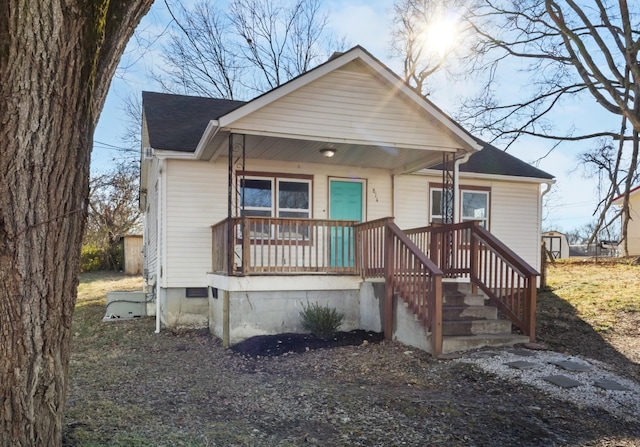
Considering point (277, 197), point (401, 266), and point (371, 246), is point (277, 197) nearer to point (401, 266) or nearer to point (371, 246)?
point (371, 246)

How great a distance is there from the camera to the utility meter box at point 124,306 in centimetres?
1052

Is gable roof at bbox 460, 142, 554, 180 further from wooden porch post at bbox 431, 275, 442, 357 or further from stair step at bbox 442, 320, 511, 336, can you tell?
wooden porch post at bbox 431, 275, 442, 357

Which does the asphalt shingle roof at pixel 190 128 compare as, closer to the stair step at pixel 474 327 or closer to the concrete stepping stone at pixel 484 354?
the stair step at pixel 474 327

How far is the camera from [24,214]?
2.45 metres

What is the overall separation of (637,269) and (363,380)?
11.3 m

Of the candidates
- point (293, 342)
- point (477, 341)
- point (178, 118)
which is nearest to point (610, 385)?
point (477, 341)

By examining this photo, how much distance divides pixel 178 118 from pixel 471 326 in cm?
787

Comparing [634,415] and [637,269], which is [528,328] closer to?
[634,415]

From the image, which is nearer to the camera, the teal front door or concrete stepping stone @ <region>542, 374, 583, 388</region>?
concrete stepping stone @ <region>542, 374, 583, 388</region>

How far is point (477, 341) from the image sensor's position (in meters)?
6.37

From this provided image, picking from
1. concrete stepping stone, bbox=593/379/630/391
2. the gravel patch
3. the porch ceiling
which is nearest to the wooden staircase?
the gravel patch

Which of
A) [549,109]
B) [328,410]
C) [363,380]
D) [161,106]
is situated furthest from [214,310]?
[549,109]

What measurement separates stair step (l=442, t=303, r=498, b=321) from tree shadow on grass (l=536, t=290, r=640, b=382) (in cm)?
92

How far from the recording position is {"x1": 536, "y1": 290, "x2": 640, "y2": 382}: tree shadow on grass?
6180 mm
